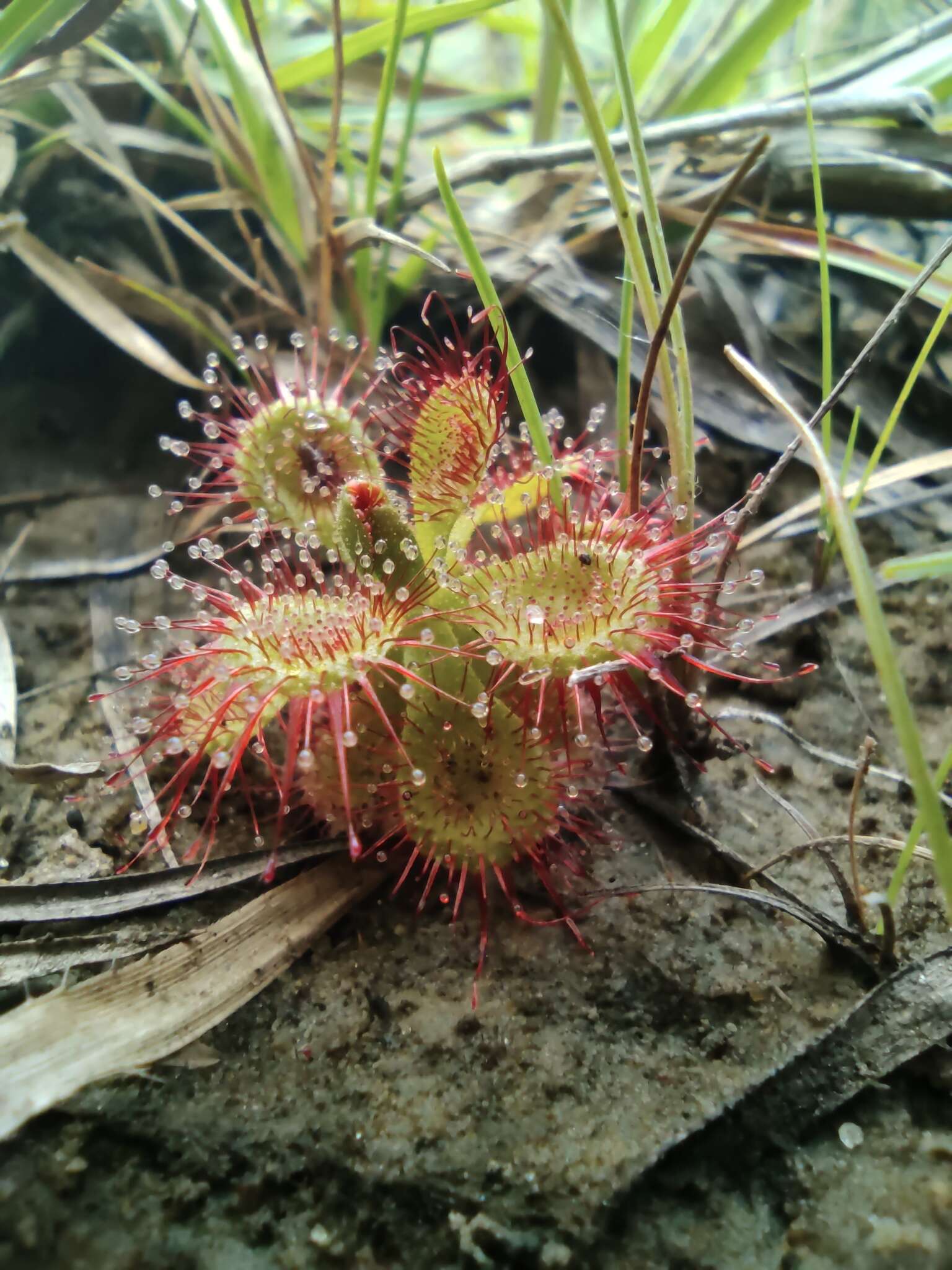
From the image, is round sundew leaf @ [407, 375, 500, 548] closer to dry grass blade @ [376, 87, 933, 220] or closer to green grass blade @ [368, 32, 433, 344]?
green grass blade @ [368, 32, 433, 344]

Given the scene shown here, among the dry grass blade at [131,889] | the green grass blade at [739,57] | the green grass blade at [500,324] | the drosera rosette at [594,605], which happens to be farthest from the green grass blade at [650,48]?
the dry grass blade at [131,889]

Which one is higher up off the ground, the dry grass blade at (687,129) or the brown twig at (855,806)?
the dry grass blade at (687,129)

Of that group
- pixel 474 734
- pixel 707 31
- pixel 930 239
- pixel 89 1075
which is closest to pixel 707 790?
pixel 474 734

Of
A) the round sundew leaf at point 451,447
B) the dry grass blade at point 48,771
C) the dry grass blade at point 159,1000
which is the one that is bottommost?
the dry grass blade at point 159,1000

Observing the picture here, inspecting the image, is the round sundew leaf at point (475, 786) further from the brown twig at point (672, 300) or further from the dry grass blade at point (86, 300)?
the dry grass blade at point (86, 300)

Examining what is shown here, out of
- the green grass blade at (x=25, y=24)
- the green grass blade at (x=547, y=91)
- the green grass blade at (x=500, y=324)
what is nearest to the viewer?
the green grass blade at (x=500, y=324)

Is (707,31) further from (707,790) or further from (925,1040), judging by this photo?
(925,1040)

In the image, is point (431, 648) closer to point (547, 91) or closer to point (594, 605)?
point (594, 605)

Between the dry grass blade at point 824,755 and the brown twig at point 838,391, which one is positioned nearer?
the brown twig at point 838,391

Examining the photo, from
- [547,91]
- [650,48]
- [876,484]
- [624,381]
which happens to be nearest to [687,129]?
[650,48]
